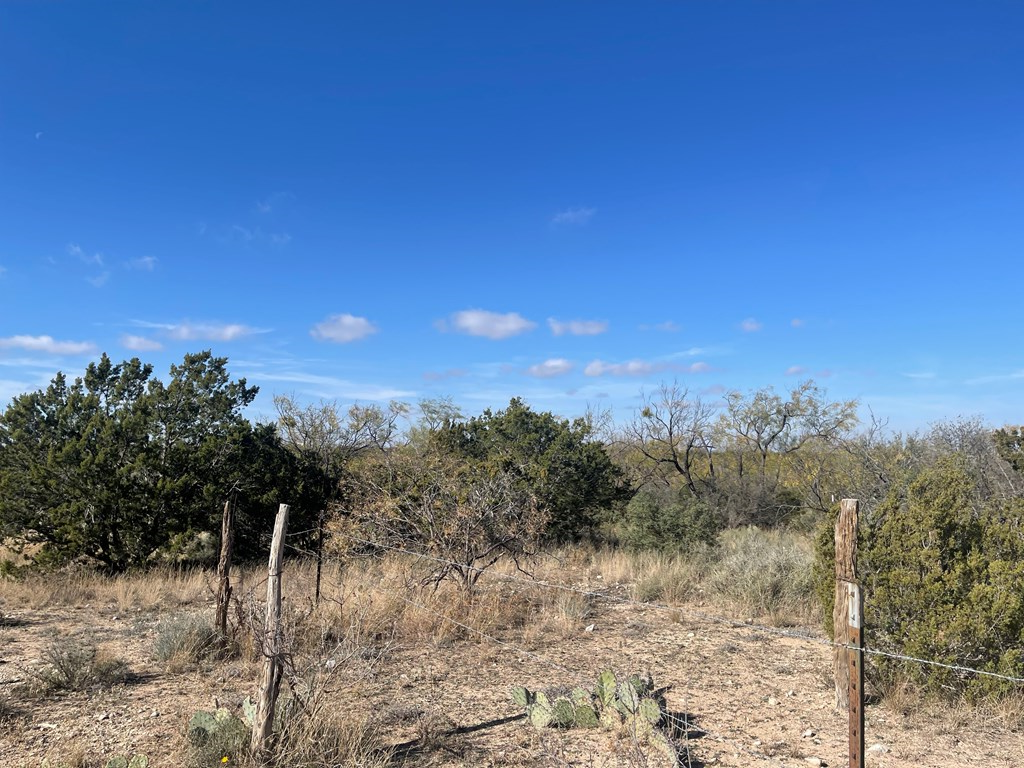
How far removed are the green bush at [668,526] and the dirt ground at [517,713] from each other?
5.18 meters

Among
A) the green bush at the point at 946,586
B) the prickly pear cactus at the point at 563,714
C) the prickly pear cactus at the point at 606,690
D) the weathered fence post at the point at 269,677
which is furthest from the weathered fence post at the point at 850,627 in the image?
the weathered fence post at the point at 269,677

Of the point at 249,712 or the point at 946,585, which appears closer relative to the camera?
the point at 249,712

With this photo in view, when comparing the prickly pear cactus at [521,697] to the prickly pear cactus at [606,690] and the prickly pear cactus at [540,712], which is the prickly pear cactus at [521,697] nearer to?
the prickly pear cactus at [540,712]

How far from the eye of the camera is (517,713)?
5.68m

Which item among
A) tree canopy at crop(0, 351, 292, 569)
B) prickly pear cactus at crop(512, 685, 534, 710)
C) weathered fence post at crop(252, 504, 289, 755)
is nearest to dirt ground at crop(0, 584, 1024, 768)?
prickly pear cactus at crop(512, 685, 534, 710)

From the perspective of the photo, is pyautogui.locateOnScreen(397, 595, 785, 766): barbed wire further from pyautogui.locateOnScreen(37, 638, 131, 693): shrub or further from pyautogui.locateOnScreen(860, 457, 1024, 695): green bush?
pyautogui.locateOnScreen(37, 638, 131, 693): shrub

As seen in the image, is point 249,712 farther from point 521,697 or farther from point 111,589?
point 111,589

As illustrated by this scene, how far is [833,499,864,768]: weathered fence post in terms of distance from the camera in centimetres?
359

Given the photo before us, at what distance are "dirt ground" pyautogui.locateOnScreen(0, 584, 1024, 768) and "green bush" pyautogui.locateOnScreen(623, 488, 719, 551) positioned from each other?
5178 millimetres

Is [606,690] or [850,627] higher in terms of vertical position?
[850,627]

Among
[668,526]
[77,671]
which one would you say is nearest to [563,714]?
[77,671]

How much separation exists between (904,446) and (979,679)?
11.9 m

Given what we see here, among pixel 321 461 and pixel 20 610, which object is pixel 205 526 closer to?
pixel 20 610

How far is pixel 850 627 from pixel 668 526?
10358mm
